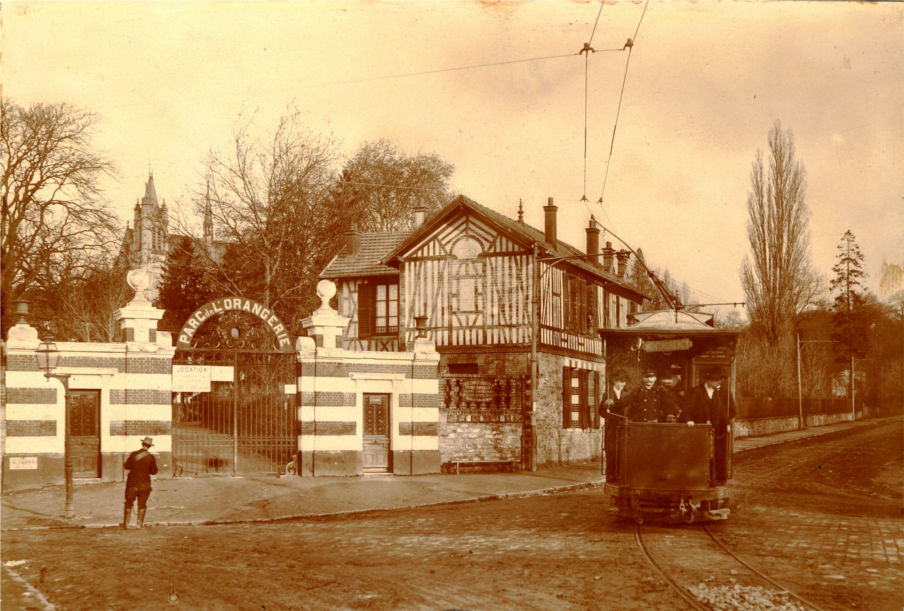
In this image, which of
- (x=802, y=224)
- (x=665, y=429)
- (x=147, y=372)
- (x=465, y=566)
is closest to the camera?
(x=465, y=566)

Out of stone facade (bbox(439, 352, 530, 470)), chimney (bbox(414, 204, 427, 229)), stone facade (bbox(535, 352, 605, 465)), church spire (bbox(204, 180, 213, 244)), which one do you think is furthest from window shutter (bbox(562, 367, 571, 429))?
church spire (bbox(204, 180, 213, 244))

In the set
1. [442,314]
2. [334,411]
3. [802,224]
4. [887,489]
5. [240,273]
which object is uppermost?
[802,224]

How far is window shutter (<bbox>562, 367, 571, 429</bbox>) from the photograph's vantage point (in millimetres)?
25797

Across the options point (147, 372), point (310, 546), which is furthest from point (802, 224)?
point (310, 546)

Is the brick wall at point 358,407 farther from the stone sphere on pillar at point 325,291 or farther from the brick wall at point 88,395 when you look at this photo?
the brick wall at point 88,395

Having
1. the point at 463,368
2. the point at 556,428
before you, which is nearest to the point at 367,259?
the point at 463,368

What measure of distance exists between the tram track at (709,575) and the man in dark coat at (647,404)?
1.67m

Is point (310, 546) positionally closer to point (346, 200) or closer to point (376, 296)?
point (376, 296)

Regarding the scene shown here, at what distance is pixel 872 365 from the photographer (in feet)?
221

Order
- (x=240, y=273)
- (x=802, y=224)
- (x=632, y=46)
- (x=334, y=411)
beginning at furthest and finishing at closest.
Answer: (x=802, y=224) < (x=240, y=273) < (x=334, y=411) < (x=632, y=46)

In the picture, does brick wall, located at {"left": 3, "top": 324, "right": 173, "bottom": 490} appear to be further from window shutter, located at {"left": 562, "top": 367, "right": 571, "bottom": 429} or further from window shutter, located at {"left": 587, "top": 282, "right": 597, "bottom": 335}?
window shutter, located at {"left": 587, "top": 282, "right": 597, "bottom": 335}

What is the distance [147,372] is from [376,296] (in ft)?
37.6

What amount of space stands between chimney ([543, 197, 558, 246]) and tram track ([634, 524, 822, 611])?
55.8 ft

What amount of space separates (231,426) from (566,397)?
1031cm
